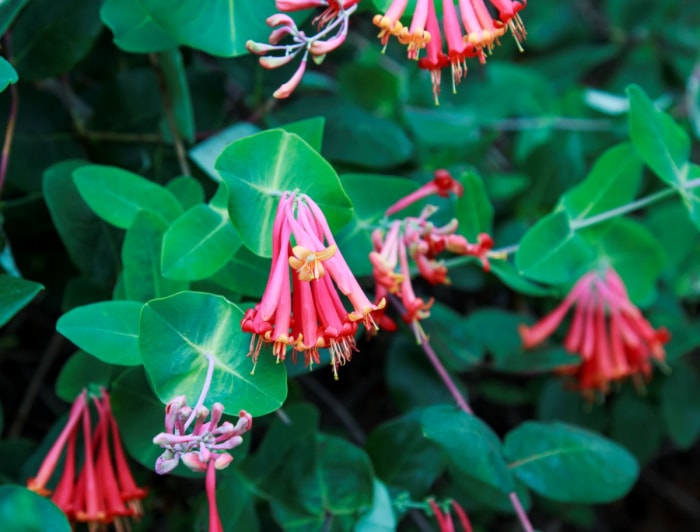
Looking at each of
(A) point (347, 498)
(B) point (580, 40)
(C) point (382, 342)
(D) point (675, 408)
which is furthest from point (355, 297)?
(B) point (580, 40)

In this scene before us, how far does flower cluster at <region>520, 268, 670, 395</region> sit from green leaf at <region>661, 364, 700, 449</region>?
0.19 metres

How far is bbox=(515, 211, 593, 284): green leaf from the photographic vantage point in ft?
2.98

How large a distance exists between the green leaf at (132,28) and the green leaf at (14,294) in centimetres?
31

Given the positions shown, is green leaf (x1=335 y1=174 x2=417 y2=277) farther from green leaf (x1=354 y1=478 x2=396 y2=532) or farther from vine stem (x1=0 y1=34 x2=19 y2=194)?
vine stem (x1=0 y1=34 x2=19 y2=194)

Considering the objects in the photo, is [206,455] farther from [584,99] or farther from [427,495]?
[584,99]

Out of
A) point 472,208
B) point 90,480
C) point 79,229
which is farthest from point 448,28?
point 90,480

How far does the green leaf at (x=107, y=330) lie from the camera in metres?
0.71

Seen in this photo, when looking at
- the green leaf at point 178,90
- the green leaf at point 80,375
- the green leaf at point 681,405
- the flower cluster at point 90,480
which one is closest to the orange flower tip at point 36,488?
the flower cluster at point 90,480

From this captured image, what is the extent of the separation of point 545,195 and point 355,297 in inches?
31.8

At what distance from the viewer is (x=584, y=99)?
58.8 inches

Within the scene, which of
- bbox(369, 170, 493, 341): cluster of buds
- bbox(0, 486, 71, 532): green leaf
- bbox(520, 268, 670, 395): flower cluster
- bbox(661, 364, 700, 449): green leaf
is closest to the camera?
bbox(0, 486, 71, 532): green leaf

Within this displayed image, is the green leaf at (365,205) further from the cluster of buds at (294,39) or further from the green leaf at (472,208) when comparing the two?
the cluster of buds at (294,39)

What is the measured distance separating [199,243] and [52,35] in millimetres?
430

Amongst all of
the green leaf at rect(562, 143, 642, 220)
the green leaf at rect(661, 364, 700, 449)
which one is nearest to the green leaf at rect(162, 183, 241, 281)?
the green leaf at rect(562, 143, 642, 220)
